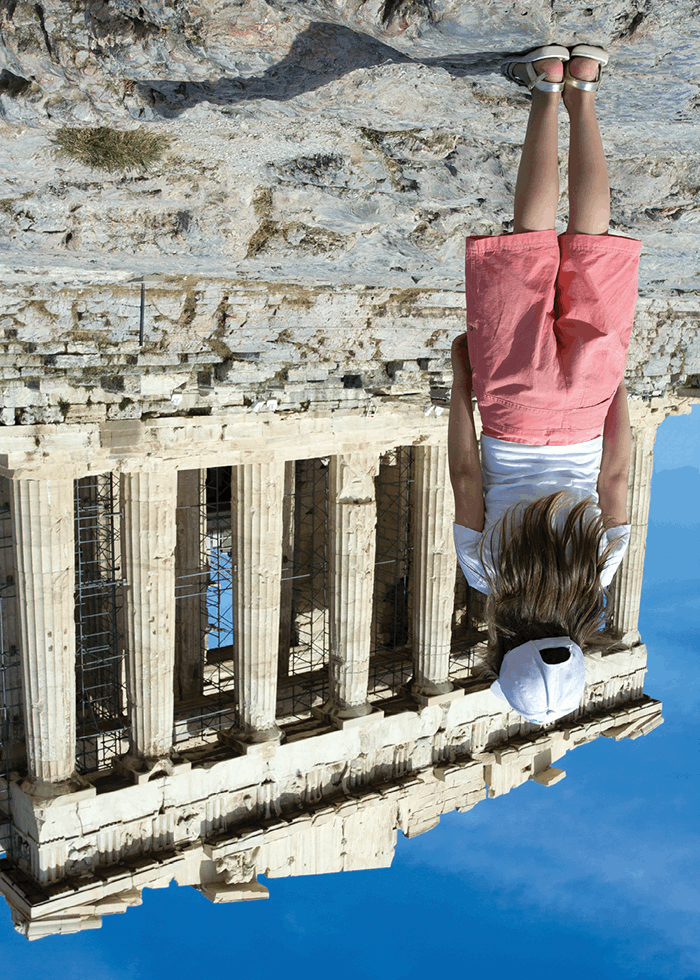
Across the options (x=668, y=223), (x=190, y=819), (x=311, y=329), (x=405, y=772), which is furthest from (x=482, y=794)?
(x=668, y=223)

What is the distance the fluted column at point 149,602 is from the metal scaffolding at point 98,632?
2.71 ft

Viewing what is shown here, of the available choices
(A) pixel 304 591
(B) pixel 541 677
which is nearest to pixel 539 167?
(B) pixel 541 677

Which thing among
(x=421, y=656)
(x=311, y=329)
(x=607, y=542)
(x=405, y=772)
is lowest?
(x=405, y=772)

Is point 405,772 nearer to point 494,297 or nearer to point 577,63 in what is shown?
point 494,297

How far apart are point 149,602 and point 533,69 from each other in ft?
29.8

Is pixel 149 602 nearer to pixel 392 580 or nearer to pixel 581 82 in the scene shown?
pixel 392 580

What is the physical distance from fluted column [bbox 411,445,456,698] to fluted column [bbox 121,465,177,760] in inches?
171

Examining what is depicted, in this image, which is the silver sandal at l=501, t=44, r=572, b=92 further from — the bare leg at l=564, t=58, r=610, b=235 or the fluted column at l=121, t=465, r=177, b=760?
the fluted column at l=121, t=465, r=177, b=760

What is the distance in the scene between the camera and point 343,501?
13406 millimetres

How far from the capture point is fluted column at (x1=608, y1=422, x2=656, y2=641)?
57.7 feet

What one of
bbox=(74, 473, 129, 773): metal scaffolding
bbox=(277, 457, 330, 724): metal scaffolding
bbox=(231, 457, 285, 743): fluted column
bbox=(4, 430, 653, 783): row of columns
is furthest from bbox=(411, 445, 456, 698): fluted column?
bbox=(74, 473, 129, 773): metal scaffolding

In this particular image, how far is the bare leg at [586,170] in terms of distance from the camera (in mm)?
4664

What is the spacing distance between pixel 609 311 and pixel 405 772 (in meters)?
Answer: 10.9

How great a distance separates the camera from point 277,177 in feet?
21.5
